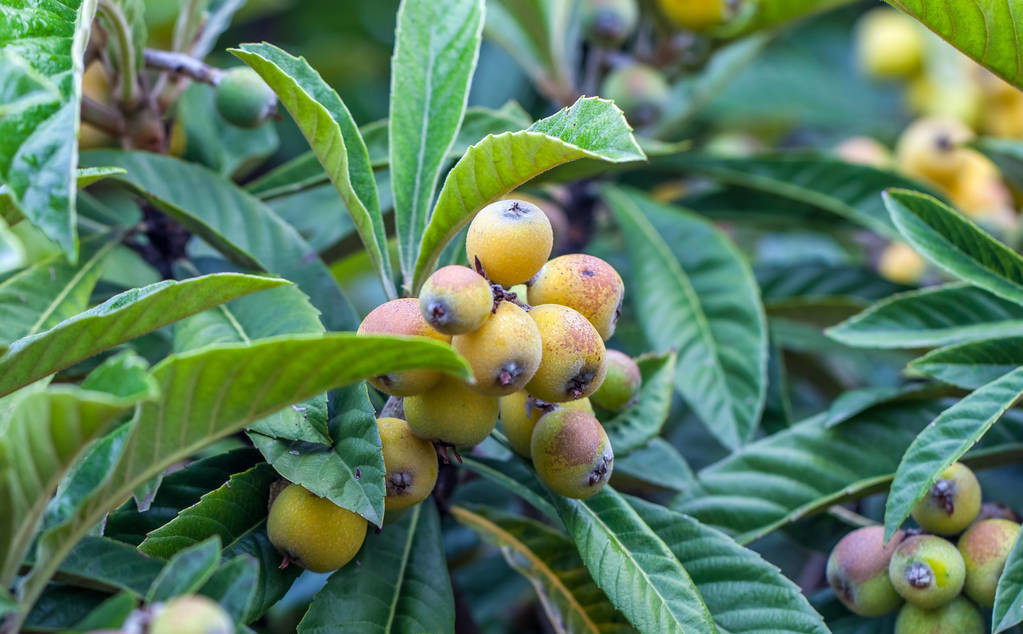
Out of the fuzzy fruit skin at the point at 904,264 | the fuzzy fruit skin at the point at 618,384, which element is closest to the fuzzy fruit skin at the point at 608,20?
the fuzzy fruit skin at the point at 904,264

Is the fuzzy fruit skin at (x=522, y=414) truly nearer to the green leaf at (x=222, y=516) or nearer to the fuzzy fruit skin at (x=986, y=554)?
the green leaf at (x=222, y=516)

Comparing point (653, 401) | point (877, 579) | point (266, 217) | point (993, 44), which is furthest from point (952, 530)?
point (266, 217)

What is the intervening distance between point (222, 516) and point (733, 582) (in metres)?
0.54

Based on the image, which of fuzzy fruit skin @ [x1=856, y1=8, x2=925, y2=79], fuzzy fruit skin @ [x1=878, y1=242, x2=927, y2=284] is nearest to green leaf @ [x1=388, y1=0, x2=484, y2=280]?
fuzzy fruit skin @ [x1=878, y1=242, x2=927, y2=284]

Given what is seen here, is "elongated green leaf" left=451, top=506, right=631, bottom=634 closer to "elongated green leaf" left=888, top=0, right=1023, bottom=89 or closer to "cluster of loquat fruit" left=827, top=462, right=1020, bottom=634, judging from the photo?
"cluster of loquat fruit" left=827, top=462, right=1020, bottom=634

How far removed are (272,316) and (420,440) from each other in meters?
0.25

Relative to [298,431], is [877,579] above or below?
below

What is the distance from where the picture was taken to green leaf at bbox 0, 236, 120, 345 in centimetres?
111

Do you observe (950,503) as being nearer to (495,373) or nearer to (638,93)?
(495,373)

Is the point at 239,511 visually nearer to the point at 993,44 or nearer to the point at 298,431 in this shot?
the point at 298,431

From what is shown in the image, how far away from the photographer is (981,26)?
1072mm

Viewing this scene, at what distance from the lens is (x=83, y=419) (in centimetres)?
67

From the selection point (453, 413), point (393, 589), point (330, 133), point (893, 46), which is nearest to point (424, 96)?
point (330, 133)

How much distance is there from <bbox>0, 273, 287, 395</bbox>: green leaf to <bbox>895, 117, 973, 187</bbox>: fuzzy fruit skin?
162cm
